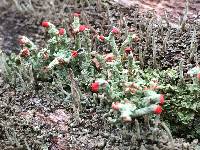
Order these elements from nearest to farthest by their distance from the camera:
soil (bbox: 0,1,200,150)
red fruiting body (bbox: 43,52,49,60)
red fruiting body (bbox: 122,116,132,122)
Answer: red fruiting body (bbox: 122,116,132,122) < soil (bbox: 0,1,200,150) < red fruiting body (bbox: 43,52,49,60)

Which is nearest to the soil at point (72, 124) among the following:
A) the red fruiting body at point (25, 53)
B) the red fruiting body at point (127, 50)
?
the red fruiting body at point (127, 50)

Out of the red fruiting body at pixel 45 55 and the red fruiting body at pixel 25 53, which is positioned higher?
the red fruiting body at pixel 25 53

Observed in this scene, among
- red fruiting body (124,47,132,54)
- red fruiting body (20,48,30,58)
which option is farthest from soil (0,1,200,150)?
red fruiting body (20,48,30,58)

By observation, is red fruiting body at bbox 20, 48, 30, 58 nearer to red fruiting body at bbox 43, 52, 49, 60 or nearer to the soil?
red fruiting body at bbox 43, 52, 49, 60

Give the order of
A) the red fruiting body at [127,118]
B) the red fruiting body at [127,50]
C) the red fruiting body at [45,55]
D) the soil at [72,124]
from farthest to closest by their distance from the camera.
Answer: the red fruiting body at [45,55] → the red fruiting body at [127,50] → the soil at [72,124] → the red fruiting body at [127,118]

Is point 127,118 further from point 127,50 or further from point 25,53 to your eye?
point 25,53

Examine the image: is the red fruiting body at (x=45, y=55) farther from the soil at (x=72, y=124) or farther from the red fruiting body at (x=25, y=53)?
the soil at (x=72, y=124)

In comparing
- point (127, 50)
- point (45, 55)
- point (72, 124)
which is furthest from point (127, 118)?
point (45, 55)

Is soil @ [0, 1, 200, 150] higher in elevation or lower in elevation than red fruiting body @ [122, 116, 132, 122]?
lower

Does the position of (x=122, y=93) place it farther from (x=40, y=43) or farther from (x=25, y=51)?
(x=40, y=43)

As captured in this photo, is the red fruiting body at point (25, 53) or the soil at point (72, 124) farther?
the red fruiting body at point (25, 53)

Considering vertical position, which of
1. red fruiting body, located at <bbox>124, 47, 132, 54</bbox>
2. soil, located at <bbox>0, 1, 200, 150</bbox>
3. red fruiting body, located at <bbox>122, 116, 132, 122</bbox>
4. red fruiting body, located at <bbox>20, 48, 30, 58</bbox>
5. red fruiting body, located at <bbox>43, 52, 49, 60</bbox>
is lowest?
soil, located at <bbox>0, 1, 200, 150</bbox>

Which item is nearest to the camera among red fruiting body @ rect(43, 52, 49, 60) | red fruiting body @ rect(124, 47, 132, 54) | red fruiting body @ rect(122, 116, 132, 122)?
red fruiting body @ rect(122, 116, 132, 122)
